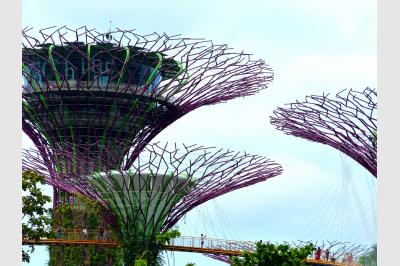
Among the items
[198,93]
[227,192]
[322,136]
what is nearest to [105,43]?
[198,93]

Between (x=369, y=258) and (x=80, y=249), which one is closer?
(x=369, y=258)

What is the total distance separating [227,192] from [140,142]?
1503cm

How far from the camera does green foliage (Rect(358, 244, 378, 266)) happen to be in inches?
2165

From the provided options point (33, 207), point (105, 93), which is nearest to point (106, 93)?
point (105, 93)

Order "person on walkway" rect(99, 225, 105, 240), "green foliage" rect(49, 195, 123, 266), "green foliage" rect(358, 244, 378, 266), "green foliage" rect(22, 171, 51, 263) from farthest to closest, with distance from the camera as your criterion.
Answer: "green foliage" rect(49, 195, 123, 266) < "person on walkway" rect(99, 225, 105, 240) < "green foliage" rect(358, 244, 378, 266) < "green foliage" rect(22, 171, 51, 263)

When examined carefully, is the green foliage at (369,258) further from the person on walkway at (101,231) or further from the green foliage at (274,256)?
the person on walkway at (101,231)

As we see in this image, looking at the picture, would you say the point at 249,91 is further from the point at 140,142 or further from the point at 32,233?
the point at 32,233

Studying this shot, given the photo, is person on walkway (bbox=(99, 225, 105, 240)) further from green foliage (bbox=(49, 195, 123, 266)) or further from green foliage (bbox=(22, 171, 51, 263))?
green foliage (bbox=(22, 171, 51, 263))

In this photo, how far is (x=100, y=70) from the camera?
68438 millimetres

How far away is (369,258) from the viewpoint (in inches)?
2201

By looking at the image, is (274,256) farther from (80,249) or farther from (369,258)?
(80,249)

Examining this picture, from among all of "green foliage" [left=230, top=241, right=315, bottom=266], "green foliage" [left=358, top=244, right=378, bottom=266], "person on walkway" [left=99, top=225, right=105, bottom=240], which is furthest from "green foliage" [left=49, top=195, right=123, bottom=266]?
"green foliage" [left=230, top=241, right=315, bottom=266]

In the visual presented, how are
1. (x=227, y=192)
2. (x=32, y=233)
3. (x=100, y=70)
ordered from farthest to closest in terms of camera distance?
(x=100, y=70)
(x=227, y=192)
(x=32, y=233)

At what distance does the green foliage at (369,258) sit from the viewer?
180 feet
